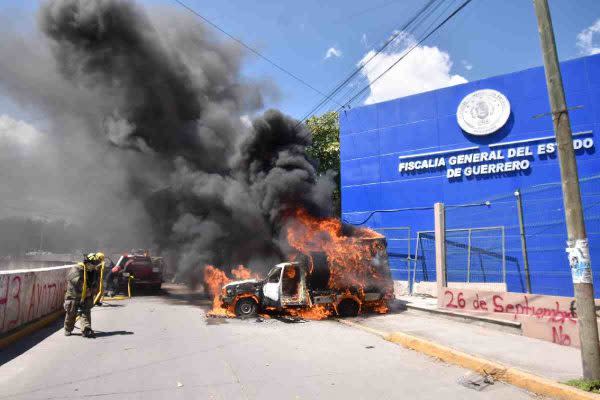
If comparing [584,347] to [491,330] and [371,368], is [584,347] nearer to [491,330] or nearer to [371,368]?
[371,368]

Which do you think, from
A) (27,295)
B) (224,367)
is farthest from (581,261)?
(27,295)

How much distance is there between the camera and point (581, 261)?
496 centimetres

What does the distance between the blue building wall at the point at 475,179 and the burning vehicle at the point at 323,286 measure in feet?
12.2

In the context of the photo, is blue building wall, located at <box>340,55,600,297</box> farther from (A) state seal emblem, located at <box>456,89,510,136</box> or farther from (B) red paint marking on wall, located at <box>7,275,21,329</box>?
(B) red paint marking on wall, located at <box>7,275,21,329</box>

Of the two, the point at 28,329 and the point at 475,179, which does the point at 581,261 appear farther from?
the point at 475,179

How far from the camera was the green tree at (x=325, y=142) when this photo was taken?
84.4 ft

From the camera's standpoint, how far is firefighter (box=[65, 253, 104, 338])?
7817 millimetres

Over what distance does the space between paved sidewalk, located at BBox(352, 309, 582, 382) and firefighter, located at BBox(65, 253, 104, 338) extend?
625 centimetres

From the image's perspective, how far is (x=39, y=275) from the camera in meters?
9.32

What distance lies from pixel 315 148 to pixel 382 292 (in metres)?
16.4

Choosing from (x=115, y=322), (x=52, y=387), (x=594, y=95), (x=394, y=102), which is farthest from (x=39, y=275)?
(x=594, y=95)

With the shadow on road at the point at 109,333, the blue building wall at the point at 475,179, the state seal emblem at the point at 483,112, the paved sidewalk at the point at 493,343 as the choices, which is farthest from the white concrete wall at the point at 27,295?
the state seal emblem at the point at 483,112

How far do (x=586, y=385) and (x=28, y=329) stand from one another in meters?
9.60

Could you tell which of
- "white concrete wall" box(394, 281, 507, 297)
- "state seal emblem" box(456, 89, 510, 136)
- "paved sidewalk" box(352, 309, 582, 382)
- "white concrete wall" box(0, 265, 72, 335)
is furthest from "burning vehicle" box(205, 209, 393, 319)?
"state seal emblem" box(456, 89, 510, 136)
